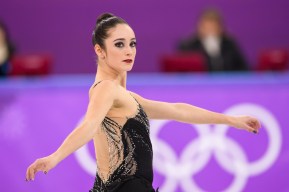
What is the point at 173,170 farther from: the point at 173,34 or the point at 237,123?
the point at 173,34

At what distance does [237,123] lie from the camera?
12.4 feet

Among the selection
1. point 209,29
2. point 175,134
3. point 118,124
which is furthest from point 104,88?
point 209,29

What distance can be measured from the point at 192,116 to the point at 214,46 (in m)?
4.82

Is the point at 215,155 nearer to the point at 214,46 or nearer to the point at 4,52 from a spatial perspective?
the point at 214,46

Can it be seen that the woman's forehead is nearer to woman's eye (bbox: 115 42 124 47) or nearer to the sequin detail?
woman's eye (bbox: 115 42 124 47)

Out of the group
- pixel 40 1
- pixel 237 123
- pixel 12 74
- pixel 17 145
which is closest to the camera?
pixel 237 123

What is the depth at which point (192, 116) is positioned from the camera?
12.5ft

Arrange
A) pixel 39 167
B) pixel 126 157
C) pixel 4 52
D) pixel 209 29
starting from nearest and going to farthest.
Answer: pixel 39 167 < pixel 126 157 < pixel 4 52 < pixel 209 29

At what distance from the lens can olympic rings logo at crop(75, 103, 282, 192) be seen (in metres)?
5.90

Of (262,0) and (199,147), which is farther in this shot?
(262,0)

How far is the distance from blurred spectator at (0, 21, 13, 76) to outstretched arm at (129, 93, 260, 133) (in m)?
4.27

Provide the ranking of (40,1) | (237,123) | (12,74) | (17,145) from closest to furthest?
(237,123), (17,145), (12,74), (40,1)

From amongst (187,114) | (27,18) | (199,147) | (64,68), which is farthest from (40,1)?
(187,114)

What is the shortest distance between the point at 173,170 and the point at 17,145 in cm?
140
